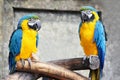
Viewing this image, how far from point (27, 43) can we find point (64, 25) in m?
2.08

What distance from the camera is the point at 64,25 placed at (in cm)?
561

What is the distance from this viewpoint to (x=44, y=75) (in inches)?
136

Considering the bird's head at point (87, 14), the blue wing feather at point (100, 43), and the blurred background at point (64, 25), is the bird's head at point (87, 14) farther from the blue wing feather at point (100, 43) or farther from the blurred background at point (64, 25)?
the blurred background at point (64, 25)

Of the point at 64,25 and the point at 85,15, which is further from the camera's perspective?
the point at 64,25

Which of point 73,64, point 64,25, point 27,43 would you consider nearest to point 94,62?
point 73,64

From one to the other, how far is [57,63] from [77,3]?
2140 millimetres

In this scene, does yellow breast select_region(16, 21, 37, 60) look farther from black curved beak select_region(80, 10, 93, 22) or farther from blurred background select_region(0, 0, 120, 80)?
blurred background select_region(0, 0, 120, 80)

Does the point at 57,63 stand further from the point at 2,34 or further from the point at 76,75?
the point at 2,34

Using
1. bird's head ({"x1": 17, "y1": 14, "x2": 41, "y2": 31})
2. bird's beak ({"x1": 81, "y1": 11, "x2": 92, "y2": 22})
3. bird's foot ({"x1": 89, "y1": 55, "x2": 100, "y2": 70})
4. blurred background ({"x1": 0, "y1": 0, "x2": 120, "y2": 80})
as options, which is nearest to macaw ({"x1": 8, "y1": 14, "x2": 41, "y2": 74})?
bird's head ({"x1": 17, "y1": 14, "x2": 41, "y2": 31})

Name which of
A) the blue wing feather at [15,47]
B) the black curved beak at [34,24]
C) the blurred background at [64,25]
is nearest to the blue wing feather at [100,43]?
the black curved beak at [34,24]

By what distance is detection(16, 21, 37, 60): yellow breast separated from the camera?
3529 millimetres

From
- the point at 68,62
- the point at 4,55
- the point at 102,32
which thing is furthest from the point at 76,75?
the point at 4,55

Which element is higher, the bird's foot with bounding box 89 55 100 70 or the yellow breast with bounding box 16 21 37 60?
the yellow breast with bounding box 16 21 37 60

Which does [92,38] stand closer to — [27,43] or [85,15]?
[85,15]
